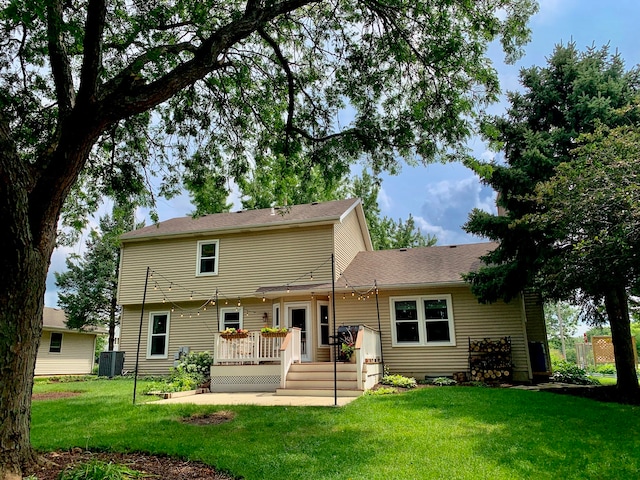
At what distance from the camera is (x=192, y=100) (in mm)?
8719

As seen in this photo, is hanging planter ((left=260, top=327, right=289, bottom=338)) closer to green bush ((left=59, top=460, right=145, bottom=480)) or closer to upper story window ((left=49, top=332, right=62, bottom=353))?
green bush ((left=59, top=460, right=145, bottom=480))

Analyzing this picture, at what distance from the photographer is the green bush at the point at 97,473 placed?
4.14 metres

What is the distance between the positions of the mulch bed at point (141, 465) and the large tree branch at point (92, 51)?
3.97 metres

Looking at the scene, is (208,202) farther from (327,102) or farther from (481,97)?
(481,97)

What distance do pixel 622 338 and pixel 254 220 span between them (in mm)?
12027

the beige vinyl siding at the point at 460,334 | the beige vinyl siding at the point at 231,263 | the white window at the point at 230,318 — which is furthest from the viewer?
the white window at the point at 230,318

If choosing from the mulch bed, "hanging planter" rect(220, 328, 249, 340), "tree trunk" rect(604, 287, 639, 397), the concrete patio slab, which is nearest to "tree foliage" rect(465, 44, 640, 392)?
"tree trunk" rect(604, 287, 639, 397)

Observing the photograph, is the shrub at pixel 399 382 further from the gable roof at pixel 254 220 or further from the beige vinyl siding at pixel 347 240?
the gable roof at pixel 254 220

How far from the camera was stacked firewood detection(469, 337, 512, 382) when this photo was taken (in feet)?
39.8

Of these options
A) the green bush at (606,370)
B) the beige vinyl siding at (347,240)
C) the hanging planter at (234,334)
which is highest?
the beige vinyl siding at (347,240)

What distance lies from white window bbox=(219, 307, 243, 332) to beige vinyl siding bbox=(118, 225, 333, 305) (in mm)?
584

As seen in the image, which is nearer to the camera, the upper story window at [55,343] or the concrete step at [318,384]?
the concrete step at [318,384]

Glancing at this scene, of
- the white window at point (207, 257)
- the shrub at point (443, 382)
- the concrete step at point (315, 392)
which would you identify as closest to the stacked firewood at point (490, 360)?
the shrub at point (443, 382)

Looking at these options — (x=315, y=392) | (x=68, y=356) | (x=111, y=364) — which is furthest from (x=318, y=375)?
(x=68, y=356)
